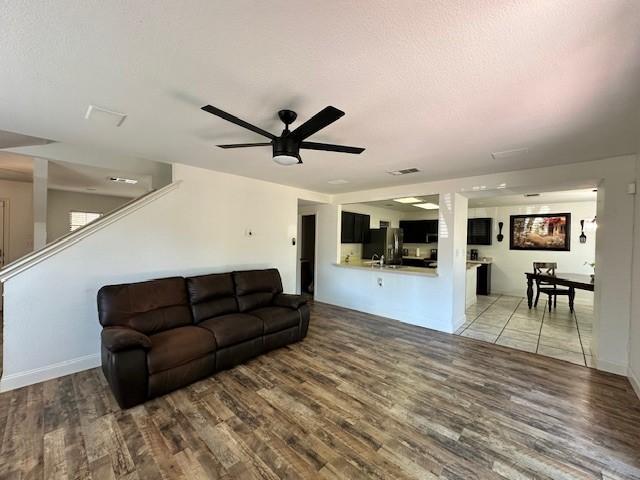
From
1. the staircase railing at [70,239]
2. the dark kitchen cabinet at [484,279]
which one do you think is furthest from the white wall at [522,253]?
the staircase railing at [70,239]

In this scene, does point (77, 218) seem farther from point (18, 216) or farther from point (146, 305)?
point (146, 305)

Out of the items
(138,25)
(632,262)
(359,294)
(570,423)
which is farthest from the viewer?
(359,294)

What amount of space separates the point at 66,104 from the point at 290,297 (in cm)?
303

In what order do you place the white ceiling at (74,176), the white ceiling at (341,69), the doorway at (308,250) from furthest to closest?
the doorway at (308,250)
the white ceiling at (74,176)
the white ceiling at (341,69)

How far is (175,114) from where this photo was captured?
2137 millimetres

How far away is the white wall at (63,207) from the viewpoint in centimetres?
605

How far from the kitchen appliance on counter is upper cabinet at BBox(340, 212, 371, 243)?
0.25 meters

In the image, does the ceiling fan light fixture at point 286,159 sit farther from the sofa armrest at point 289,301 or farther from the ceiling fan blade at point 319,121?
the sofa armrest at point 289,301

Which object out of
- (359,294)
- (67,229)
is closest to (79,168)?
(67,229)

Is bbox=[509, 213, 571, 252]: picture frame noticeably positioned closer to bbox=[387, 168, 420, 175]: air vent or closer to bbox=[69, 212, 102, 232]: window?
bbox=[387, 168, 420, 175]: air vent

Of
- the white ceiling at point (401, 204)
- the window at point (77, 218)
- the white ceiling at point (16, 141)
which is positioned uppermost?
the white ceiling at point (16, 141)

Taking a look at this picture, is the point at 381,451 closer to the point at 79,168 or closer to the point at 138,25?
the point at 138,25

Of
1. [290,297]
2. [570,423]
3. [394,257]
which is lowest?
[570,423]

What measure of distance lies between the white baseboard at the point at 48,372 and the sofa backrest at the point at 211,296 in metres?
1.16
